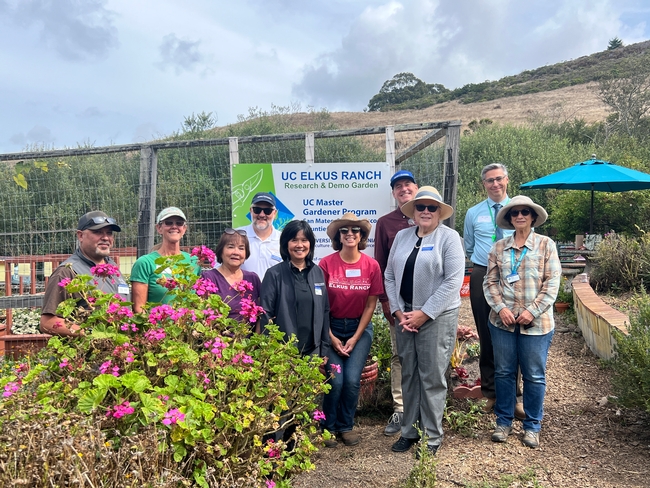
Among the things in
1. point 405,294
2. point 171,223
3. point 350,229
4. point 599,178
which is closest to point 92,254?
point 171,223

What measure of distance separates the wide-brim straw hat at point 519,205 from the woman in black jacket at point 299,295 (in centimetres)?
147

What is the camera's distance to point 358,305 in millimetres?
4137

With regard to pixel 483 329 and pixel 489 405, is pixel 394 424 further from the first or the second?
pixel 483 329

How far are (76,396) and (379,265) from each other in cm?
253

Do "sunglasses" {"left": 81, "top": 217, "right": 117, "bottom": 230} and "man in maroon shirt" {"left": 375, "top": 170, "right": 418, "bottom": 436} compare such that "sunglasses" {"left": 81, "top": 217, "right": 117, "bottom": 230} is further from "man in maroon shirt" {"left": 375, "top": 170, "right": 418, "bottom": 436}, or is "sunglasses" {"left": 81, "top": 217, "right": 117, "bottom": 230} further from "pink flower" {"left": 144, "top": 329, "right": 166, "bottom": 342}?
"man in maroon shirt" {"left": 375, "top": 170, "right": 418, "bottom": 436}

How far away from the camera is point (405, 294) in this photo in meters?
3.91

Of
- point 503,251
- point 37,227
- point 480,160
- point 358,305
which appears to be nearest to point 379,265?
point 358,305

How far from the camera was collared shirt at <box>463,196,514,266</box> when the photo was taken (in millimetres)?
4520

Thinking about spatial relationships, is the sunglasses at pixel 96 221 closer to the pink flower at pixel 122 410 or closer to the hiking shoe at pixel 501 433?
the pink flower at pixel 122 410

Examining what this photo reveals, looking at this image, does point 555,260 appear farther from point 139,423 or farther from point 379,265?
point 139,423

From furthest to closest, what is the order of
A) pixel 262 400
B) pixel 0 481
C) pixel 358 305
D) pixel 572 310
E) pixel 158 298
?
pixel 572 310 < pixel 358 305 < pixel 158 298 < pixel 262 400 < pixel 0 481

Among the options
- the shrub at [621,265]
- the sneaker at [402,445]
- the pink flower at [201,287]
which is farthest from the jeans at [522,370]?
the shrub at [621,265]

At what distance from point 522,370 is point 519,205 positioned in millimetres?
1200

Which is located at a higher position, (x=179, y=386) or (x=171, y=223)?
(x=171, y=223)
